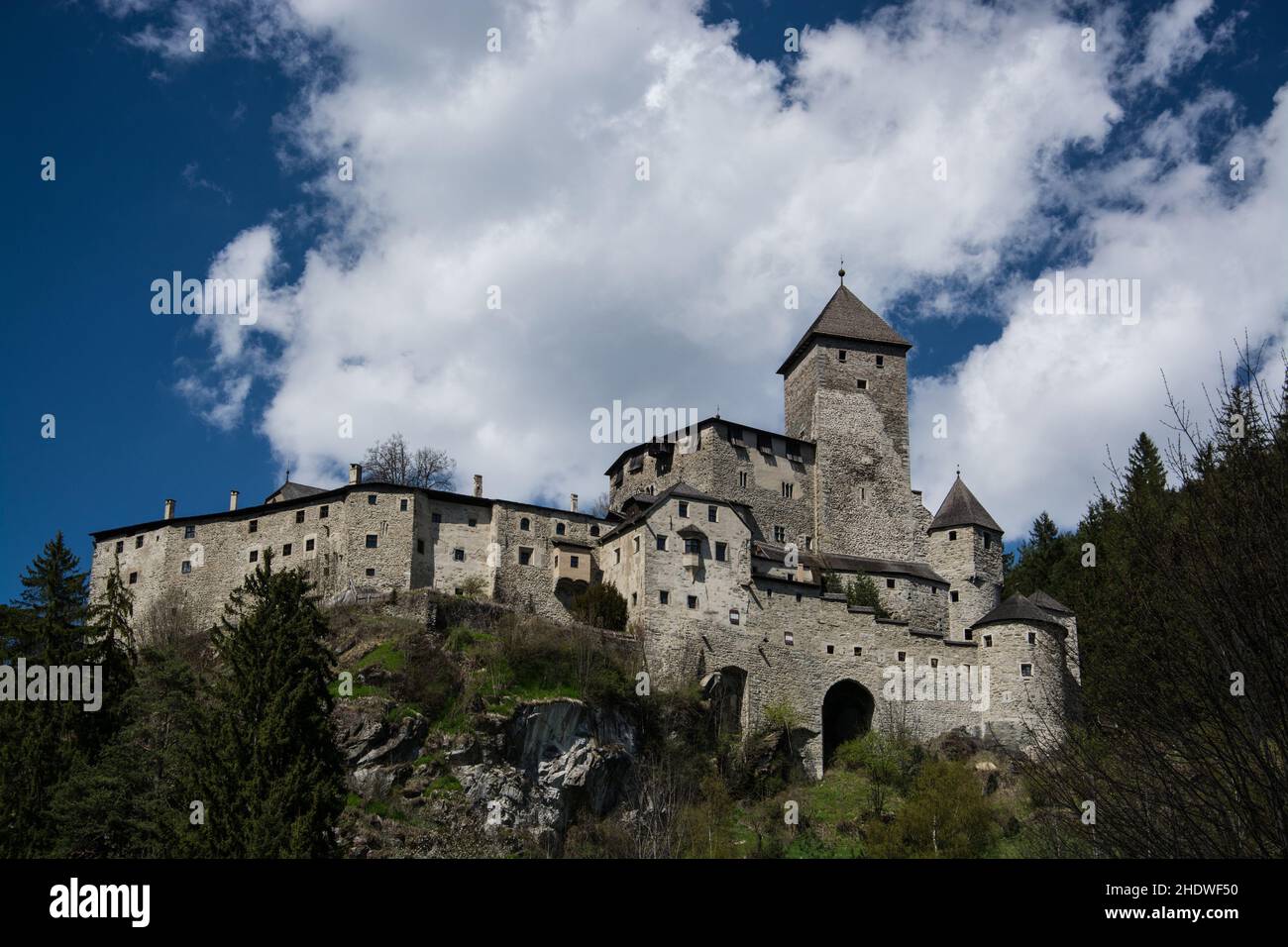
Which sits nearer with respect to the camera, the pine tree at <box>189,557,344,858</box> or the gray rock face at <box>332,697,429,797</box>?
the pine tree at <box>189,557,344,858</box>

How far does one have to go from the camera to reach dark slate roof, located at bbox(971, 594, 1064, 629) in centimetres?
5997

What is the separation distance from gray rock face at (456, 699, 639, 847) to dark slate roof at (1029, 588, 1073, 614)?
74.0ft

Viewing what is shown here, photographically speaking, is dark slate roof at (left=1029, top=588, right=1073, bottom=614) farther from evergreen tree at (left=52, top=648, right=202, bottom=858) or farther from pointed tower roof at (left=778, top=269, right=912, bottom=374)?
evergreen tree at (left=52, top=648, right=202, bottom=858)

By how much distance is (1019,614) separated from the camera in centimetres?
Answer: 6022

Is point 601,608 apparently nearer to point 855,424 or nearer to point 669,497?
point 669,497

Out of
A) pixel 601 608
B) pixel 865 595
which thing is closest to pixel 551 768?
pixel 601 608

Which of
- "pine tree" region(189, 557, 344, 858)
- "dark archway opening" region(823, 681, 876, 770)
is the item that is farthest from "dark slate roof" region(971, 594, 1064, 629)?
"pine tree" region(189, 557, 344, 858)

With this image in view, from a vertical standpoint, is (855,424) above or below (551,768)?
above

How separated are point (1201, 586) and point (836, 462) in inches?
2219

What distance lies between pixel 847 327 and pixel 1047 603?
22743mm

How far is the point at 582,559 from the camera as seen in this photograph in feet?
201
